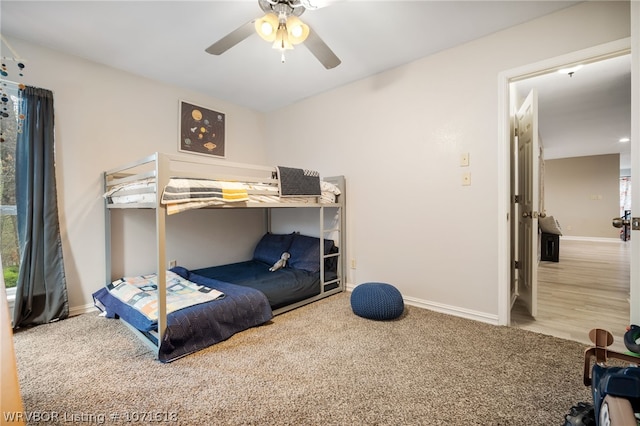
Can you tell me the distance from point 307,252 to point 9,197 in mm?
2538

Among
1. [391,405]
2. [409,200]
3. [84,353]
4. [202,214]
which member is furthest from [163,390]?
[409,200]


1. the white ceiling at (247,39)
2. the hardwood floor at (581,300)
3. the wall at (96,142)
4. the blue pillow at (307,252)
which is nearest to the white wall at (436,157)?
the white ceiling at (247,39)

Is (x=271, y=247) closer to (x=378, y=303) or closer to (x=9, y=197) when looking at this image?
(x=378, y=303)

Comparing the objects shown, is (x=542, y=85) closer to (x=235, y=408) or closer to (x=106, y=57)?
(x=235, y=408)

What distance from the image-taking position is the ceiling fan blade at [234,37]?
1.59m

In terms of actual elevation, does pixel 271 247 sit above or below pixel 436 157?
below

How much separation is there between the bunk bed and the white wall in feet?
1.43

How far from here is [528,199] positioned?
2477mm

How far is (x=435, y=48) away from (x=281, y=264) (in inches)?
101

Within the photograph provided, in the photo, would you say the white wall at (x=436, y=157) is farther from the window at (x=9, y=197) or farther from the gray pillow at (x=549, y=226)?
the gray pillow at (x=549, y=226)

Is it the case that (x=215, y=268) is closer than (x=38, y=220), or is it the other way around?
(x=38, y=220)

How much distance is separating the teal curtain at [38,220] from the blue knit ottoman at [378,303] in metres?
2.44

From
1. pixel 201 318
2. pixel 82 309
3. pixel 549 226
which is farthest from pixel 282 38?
pixel 549 226

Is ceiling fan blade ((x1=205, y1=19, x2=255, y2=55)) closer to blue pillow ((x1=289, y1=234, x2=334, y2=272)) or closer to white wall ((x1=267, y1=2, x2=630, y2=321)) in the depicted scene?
white wall ((x1=267, y1=2, x2=630, y2=321))
